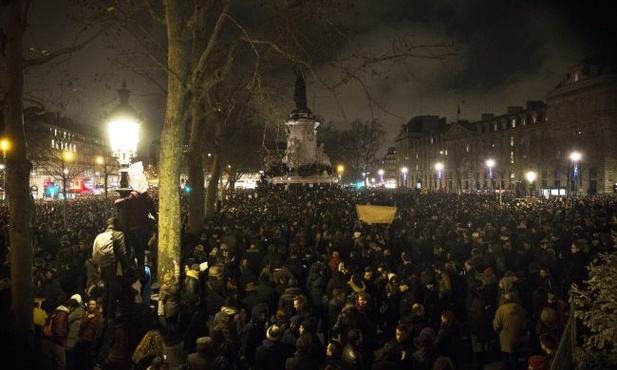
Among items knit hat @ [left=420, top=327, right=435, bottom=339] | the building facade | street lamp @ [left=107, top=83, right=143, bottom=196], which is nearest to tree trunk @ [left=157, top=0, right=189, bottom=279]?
street lamp @ [left=107, top=83, right=143, bottom=196]

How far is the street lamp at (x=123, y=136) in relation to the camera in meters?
9.38

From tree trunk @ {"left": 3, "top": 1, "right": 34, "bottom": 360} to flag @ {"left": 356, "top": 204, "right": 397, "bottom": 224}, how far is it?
40.3ft

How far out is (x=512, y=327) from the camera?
309 inches

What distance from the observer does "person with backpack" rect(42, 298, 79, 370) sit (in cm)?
701

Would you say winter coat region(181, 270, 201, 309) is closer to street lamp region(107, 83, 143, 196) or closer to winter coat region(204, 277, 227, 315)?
winter coat region(204, 277, 227, 315)

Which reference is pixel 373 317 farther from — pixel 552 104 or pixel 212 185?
pixel 552 104

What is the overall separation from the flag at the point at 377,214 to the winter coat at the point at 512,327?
10.1 meters

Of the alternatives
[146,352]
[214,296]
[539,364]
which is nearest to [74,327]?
[146,352]

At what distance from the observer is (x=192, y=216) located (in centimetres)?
2044

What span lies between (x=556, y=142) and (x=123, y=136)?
235 feet

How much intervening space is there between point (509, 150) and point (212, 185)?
72.3 metres

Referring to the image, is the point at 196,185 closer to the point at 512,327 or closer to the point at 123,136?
the point at 123,136

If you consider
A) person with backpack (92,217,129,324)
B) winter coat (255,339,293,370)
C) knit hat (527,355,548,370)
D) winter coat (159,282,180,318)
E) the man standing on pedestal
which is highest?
the man standing on pedestal

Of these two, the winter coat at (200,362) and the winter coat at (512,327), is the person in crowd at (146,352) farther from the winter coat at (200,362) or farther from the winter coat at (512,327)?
the winter coat at (512,327)
